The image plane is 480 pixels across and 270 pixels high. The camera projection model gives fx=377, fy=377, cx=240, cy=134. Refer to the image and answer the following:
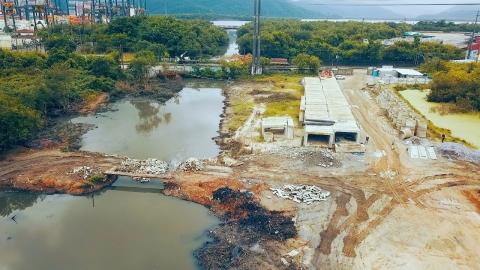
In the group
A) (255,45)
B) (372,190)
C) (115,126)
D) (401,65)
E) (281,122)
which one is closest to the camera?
(372,190)

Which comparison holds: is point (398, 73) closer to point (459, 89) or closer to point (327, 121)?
point (459, 89)

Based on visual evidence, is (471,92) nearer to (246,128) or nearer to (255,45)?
(246,128)

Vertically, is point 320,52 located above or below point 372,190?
above

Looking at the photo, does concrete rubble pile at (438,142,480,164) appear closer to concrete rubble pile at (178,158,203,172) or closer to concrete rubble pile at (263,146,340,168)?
concrete rubble pile at (263,146,340,168)

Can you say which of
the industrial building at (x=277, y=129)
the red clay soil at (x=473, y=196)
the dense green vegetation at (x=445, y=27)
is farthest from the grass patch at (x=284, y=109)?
the dense green vegetation at (x=445, y=27)

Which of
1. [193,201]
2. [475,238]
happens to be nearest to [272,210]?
[193,201]

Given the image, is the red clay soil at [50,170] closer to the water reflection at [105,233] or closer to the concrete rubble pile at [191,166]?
the water reflection at [105,233]
